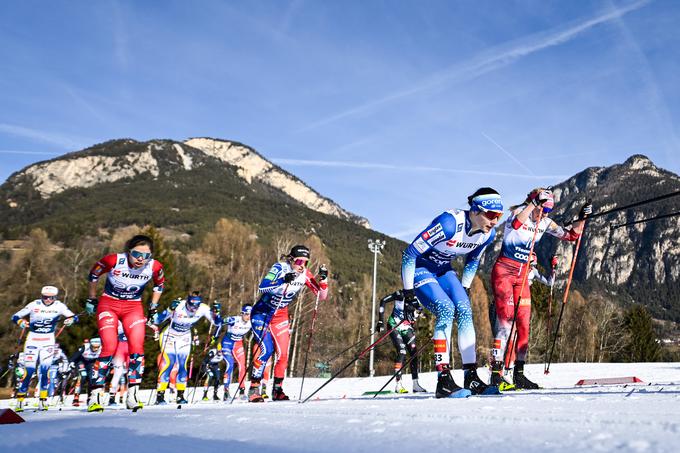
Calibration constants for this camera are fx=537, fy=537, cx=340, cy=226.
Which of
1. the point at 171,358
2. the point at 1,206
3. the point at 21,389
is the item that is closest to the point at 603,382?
the point at 171,358

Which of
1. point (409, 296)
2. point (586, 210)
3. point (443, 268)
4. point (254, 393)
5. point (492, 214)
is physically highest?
point (586, 210)

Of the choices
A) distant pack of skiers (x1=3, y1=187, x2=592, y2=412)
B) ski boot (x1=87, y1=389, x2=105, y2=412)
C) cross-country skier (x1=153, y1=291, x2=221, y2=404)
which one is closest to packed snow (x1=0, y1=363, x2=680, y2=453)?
distant pack of skiers (x1=3, y1=187, x2=592, y2=412)

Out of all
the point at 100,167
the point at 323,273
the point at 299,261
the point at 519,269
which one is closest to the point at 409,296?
the point at 519,269

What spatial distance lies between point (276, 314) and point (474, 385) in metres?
3.50

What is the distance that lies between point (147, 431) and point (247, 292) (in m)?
36.2

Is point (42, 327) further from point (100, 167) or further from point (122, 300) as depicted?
point (100, 167)

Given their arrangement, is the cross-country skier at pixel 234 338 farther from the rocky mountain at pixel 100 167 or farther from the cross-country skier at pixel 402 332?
the rocky mountain at pixel 100 167

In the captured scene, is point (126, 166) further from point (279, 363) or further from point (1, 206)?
point (279, 363)

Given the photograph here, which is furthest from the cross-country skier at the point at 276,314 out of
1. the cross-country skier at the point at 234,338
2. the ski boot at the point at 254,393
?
the cross-country skier at the point at 234,338

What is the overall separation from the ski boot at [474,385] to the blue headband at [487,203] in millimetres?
1572

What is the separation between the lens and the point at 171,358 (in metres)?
10.1

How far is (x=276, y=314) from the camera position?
316 inches

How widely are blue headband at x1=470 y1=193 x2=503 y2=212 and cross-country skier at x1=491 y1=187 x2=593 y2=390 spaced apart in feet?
4.67

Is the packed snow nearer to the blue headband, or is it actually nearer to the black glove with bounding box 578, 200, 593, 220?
the blue headband
